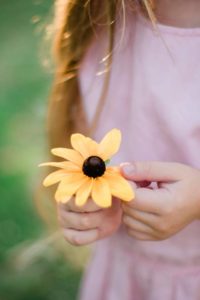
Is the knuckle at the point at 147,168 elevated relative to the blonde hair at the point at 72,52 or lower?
lower

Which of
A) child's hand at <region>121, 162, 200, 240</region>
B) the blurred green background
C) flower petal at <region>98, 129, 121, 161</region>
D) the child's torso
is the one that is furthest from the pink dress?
the blurred green background

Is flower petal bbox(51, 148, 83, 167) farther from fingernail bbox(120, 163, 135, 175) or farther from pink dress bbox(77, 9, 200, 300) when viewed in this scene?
pink dress bbox(77, 9, 200, 300)

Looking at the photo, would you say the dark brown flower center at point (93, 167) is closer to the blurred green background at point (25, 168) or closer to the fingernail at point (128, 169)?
the fingernail at point (128, 169)

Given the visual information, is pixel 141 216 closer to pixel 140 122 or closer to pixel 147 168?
pixel 147 168

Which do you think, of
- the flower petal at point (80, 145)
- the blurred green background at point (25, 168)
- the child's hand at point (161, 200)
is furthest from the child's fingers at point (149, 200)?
the blurred green background at point (25, 168)

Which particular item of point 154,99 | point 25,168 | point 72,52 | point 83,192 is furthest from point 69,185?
point 25,168

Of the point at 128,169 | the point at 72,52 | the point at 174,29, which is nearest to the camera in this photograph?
the point at 128,169
